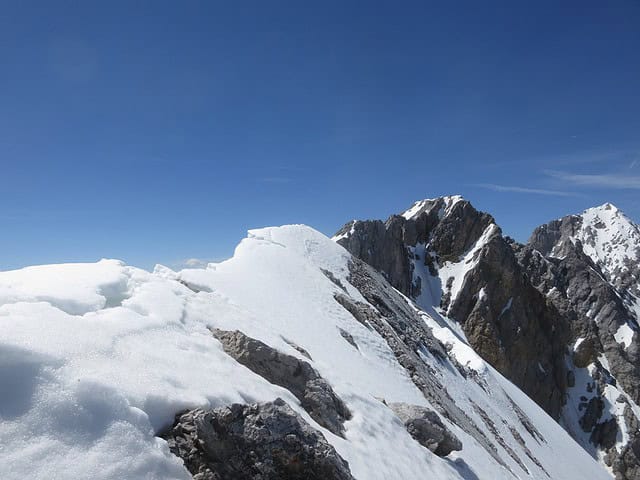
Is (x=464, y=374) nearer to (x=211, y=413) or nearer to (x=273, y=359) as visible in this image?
(x=273, y=359)

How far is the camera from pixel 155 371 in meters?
7.52

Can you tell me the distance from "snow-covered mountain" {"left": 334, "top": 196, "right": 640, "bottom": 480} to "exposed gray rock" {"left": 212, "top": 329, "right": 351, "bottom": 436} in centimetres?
7022

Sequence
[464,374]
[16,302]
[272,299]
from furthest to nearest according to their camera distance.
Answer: [464,374], [272,299], [16,302]

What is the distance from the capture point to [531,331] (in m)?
85.8

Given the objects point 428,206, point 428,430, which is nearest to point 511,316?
→ point 428,206

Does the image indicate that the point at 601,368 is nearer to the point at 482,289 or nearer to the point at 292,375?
the point at 482,289

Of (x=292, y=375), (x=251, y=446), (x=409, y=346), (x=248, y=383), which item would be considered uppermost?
(x=409, y=346)

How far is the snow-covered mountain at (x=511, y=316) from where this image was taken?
8088cm

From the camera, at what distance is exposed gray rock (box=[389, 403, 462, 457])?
13.0 metres

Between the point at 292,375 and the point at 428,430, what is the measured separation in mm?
5341

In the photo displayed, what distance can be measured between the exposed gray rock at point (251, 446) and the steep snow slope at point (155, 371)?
0.34m

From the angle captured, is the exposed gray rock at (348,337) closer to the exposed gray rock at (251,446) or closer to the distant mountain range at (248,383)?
the distant mountain range at (248,383)

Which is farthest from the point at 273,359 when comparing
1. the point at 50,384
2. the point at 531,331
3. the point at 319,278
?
the point at 531,331

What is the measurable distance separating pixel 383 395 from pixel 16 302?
12.1m
